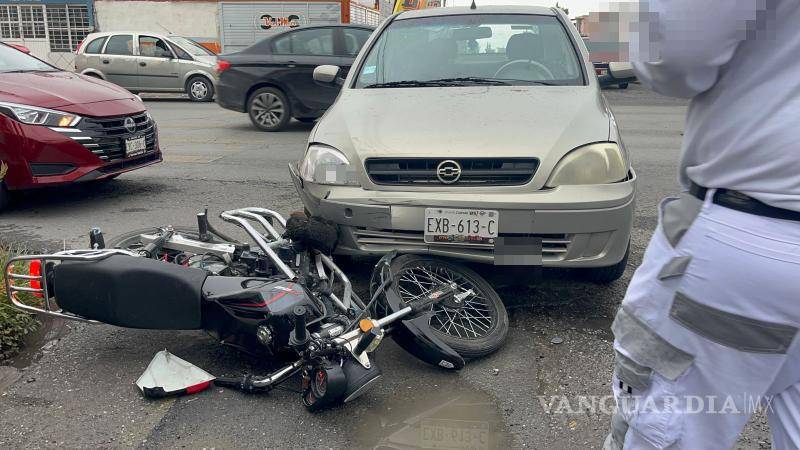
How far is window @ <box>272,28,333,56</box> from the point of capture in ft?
35.5

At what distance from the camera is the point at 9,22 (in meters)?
26.9

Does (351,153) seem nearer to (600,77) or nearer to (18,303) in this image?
(18,303)

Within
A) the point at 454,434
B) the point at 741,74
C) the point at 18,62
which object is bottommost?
the point at 454,434

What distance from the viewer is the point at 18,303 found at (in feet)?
10.4

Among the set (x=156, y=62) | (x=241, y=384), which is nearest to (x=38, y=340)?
(x=241, y=384)

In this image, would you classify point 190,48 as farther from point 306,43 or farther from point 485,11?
point 485,11

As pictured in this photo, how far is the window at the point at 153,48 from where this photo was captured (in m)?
15.8

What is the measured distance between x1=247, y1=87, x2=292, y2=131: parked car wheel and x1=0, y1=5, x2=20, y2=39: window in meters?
20.8

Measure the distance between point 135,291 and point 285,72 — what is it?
27.1 ft

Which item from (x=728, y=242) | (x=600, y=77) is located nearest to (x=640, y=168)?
(x=600, y=77)

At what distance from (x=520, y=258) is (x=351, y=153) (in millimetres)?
1025

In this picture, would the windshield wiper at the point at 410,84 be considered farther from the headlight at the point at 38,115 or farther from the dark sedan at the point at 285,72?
the dark sedan at the point at 285,72

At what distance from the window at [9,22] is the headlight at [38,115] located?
82.6 ft

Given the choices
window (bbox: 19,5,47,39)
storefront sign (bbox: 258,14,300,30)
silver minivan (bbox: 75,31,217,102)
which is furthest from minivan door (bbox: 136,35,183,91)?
window (bbox: 19,5,47,39)
